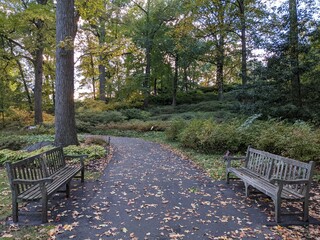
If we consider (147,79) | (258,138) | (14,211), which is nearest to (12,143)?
(14,211)

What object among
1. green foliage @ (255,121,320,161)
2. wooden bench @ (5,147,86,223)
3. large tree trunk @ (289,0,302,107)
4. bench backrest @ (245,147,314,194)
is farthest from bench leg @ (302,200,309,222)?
large tree trunk @ (289,0,302,107)

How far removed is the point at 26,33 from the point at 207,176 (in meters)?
16.0

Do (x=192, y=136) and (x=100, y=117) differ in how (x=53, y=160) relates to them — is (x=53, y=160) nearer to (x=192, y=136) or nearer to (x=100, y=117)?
(x=192, y=136)

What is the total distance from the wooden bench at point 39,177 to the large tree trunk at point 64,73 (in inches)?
113

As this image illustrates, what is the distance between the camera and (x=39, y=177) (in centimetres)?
464

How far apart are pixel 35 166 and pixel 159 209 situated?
2.47 m

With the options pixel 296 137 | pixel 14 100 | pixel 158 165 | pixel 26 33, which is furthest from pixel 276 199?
pixel 14 100

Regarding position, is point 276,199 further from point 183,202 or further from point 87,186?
point 87,186

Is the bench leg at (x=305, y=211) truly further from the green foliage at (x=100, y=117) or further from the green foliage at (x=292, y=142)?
the green foliage at (x=100, y=117)

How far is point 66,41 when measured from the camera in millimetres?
7770

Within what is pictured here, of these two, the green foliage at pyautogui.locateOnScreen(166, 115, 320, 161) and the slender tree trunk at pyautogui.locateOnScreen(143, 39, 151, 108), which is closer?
the green foliage at pyautogui.locateOnScreen(166, 115, 320, 161)

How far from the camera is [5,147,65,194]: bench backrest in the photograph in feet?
12.6

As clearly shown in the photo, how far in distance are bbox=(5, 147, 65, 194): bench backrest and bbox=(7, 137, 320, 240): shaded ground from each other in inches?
22.2

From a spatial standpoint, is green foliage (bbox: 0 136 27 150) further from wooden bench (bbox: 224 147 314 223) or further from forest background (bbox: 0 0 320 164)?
wooden bench (bbox: 224 147 314 223)
